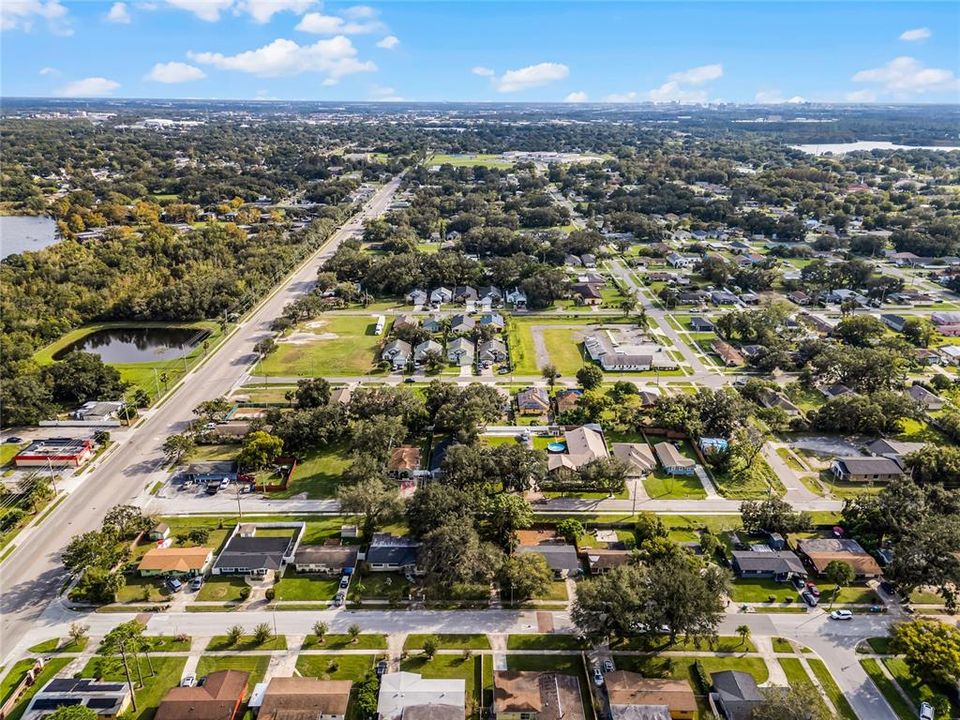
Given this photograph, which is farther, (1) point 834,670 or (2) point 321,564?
(2) point 321,564

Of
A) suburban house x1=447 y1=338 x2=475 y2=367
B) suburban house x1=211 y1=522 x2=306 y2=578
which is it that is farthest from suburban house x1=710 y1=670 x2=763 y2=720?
suburban house x1=447 y1=338 x2=475 y2=367

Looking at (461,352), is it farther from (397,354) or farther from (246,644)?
(246,644)

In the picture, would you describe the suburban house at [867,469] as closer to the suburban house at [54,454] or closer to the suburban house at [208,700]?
the suburban house at [208,700]

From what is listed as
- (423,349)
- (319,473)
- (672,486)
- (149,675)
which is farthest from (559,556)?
(423,349)

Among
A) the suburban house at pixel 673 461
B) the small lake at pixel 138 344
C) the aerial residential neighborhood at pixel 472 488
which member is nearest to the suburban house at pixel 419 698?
the aerial residential neighborhood at pixel 472 488

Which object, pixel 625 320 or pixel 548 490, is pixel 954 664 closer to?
pixel 548 490

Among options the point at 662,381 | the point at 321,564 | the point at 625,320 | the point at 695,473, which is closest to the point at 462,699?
the point at 321,564
